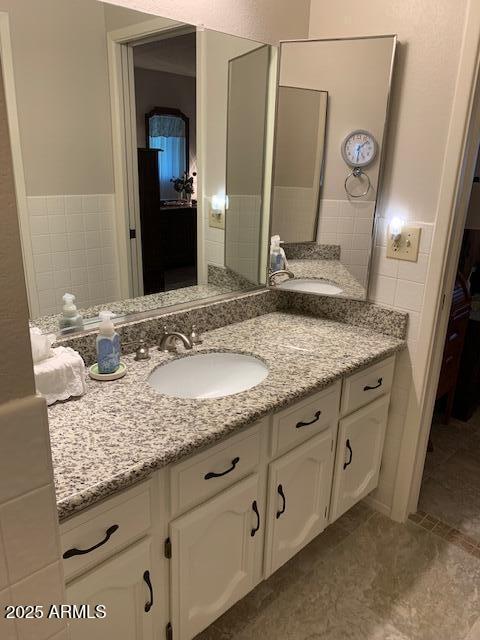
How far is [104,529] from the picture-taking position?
0.99m

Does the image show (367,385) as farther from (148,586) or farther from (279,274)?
(148,586)

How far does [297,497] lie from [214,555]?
1.22ft

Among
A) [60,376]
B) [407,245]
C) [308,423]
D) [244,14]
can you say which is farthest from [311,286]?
[60,376]

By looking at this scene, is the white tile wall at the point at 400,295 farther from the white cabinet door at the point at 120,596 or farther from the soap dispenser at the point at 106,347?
the white cabinet door at the point at 120,596

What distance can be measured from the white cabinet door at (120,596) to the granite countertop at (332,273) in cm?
122

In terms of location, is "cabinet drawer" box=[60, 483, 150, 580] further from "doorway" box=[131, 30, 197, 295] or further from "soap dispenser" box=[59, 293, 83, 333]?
"doorway" box=[131, 30, 197, 295]

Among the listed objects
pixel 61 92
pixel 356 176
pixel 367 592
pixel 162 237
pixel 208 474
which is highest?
pixel 61 92

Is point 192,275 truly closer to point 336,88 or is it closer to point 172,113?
point 172,113

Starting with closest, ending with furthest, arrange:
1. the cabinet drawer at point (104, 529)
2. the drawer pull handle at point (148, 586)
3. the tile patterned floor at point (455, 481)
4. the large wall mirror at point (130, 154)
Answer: the cabinet drawer at point (104, 529) → the drawer pull handle at point (148, 586) → the large wall mirror at point (130, 154) → the tile patterned floor at point (455, 481)

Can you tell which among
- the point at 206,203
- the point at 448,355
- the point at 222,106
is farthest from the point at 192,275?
the point at 448,355

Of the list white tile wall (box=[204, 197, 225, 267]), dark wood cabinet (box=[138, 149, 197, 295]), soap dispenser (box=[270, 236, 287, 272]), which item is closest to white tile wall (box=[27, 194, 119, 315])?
dark wood cabinet (box=[138, 149, 197, 295])

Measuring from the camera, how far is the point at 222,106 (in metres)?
1.69

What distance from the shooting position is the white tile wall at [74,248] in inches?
51.7

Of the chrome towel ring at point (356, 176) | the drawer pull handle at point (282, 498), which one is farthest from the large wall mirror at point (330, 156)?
the drawer pull handle at point (282, 498)
